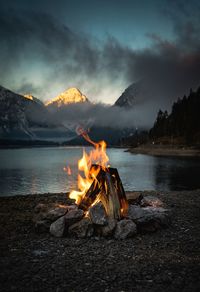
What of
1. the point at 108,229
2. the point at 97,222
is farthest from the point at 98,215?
the point at 108,229

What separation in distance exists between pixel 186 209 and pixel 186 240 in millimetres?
6960

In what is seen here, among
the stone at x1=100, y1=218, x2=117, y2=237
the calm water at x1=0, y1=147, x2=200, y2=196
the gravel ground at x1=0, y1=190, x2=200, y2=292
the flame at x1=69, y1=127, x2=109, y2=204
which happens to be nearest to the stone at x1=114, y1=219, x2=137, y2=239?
the stone at x1=100, y1=218, x2=117, y2=237

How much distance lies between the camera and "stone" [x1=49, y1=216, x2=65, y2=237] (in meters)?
13.8

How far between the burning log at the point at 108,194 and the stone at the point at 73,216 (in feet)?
3.73

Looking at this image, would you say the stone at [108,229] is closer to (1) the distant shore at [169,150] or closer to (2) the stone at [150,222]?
(2) the stone at [150,222]

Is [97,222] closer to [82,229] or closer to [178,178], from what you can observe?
[82,229]

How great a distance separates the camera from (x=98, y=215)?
45.7ft

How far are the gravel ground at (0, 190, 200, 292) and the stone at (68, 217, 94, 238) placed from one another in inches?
15.1

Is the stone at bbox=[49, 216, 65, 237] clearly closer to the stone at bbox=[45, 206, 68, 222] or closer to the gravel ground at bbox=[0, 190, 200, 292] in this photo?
the gravel ground at bbox=[0, 190, 200, 292]

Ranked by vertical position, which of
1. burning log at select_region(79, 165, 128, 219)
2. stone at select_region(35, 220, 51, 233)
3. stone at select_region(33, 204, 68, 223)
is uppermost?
burning log at select_region(79, 165, 128, 219)

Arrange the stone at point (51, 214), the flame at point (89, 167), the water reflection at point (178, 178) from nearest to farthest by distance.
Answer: the stone at point (51, 214), the flame at point (89, 167), the water reflection at point (178, 178)

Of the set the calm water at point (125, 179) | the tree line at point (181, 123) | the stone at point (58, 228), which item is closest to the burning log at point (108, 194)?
the stone at point (58, 228)

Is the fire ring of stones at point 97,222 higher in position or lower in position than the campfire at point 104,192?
lower

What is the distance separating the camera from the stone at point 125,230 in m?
13.4
